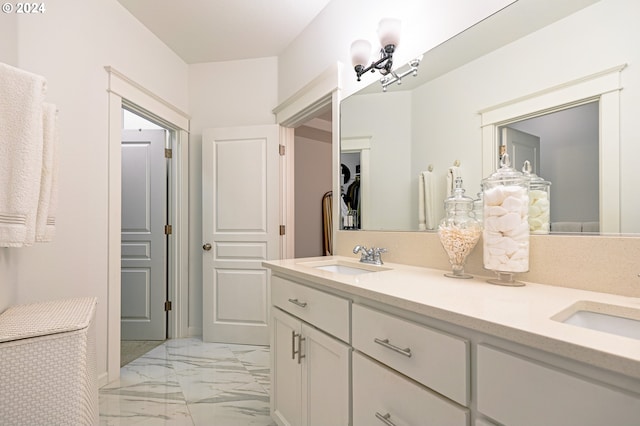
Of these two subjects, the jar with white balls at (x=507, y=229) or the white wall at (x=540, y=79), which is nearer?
the white wall at (x=540, y=79)

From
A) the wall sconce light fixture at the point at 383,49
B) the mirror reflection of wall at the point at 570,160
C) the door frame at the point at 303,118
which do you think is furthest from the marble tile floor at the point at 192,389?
the wall sconce light fixture at the point at 383,49

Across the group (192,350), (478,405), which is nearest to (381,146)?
(478,405)

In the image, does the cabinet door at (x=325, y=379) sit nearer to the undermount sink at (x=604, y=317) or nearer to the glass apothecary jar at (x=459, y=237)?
the glass apothecary jar at (x=459, y=237)

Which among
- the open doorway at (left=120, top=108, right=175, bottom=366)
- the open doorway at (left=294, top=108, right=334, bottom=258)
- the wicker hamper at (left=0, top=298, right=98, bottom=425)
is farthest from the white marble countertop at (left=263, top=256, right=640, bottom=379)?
the open doorway at (left=294, top=108, right=334, bottom=258)

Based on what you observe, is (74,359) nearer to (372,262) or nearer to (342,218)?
(372,262)

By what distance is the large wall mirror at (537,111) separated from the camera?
90 cm

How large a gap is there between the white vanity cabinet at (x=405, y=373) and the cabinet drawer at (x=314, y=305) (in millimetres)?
66

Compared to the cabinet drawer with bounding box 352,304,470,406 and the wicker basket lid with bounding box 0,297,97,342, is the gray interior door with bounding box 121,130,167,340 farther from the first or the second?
the cabinet drawer with bounding box 352,304,470,406

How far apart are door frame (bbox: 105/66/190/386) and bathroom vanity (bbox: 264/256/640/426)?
150 centimetres

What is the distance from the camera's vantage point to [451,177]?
138 cm

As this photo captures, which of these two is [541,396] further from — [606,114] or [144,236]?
[144,236]

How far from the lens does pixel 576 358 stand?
508 millimetres

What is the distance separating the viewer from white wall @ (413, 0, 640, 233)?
0.88 metres
